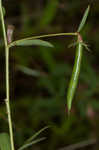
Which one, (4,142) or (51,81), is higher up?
(4,142)

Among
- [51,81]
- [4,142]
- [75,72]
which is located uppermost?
[75,72]

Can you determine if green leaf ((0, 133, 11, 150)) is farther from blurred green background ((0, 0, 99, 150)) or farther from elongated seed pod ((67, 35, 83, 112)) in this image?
blurred green background ((0, 0, 99, 150))

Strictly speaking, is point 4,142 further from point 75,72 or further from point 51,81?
point 51,81

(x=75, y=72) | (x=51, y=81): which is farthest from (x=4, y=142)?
(x=51, y=81)

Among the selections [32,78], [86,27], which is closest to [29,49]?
[32,78]

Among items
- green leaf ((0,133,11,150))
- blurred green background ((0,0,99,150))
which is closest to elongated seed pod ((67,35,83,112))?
green leaf ((0,133,11,150))

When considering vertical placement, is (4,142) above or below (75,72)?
below

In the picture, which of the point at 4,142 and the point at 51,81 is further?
the point at 51,81

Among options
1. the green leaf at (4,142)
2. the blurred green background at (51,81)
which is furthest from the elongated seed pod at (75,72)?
the blurred green background at (51,81)

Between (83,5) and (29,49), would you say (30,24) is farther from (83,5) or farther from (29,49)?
(83,5)
